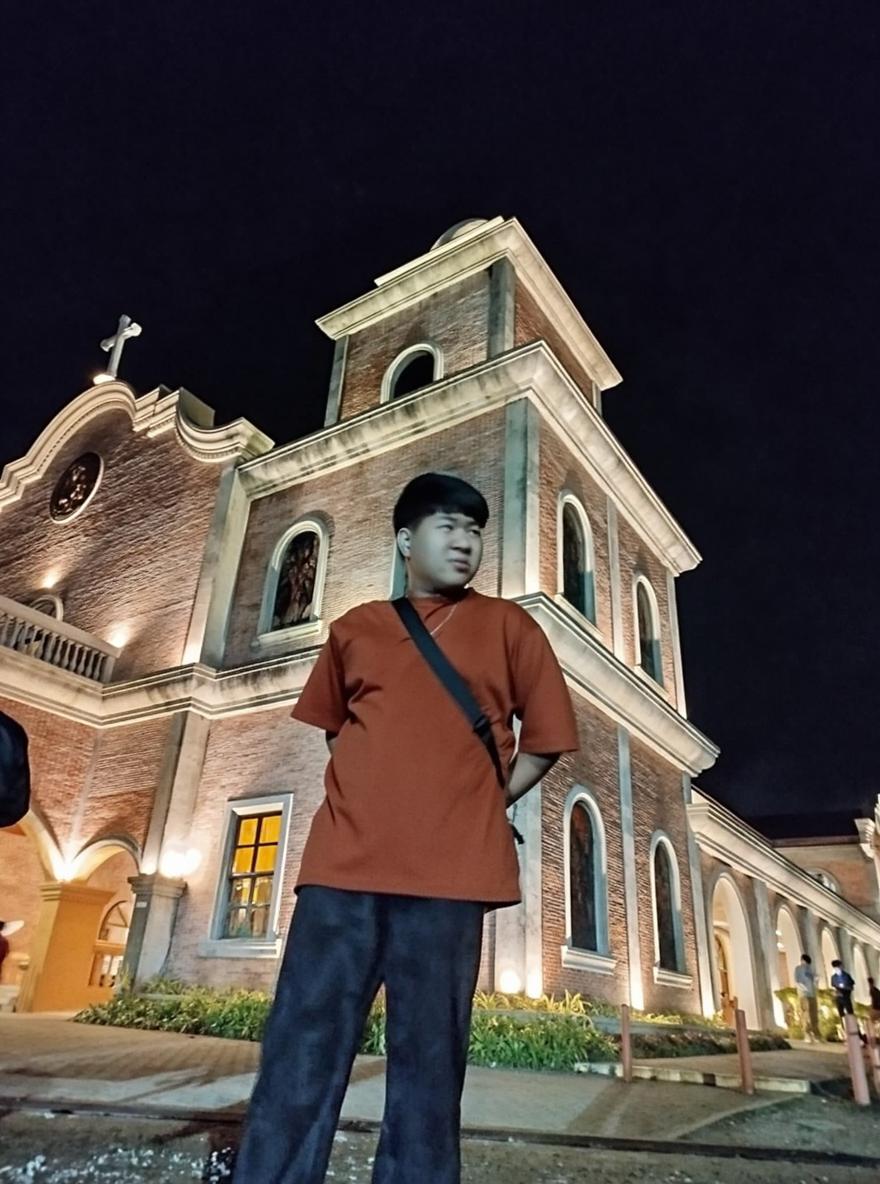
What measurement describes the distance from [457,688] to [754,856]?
18.5 m

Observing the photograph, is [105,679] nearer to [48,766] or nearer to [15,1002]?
[48,766]

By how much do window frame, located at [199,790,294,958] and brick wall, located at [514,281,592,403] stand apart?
8.34 m

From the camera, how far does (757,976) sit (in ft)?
56.9

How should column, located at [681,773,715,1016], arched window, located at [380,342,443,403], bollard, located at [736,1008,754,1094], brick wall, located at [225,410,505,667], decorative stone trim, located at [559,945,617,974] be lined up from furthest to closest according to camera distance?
arched window, located at [380,342,443,403] → column, located at [681,773,715,1016] → brick wall, located at [225,410,505,667] → decorative stone trim, located at [559,945,617,974] → bollard, located at [736,1008,754,1094]

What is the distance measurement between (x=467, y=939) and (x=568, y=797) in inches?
343

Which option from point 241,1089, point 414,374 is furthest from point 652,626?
point 241,1089

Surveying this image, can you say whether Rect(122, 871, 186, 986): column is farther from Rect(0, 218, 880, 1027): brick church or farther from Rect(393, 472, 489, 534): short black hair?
Rect(393, 472, 489, 534): short black hair

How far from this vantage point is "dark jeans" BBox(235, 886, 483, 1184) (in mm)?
1680

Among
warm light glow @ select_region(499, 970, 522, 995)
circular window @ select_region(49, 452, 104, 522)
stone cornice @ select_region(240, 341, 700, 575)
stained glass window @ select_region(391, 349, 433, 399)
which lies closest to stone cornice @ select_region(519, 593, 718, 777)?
stone cornice @ select_region(240, 341, 700, 575)

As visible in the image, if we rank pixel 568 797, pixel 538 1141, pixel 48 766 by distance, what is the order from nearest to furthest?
pixel 538 1141
pixel 568 797
pixel 48 766

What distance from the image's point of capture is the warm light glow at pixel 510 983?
848 centimetres

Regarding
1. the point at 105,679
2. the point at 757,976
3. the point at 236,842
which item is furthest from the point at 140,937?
the point at 757,976

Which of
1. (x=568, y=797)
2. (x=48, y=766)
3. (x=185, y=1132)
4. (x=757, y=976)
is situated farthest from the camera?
(x=757, y=976)

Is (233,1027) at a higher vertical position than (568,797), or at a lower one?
lower
